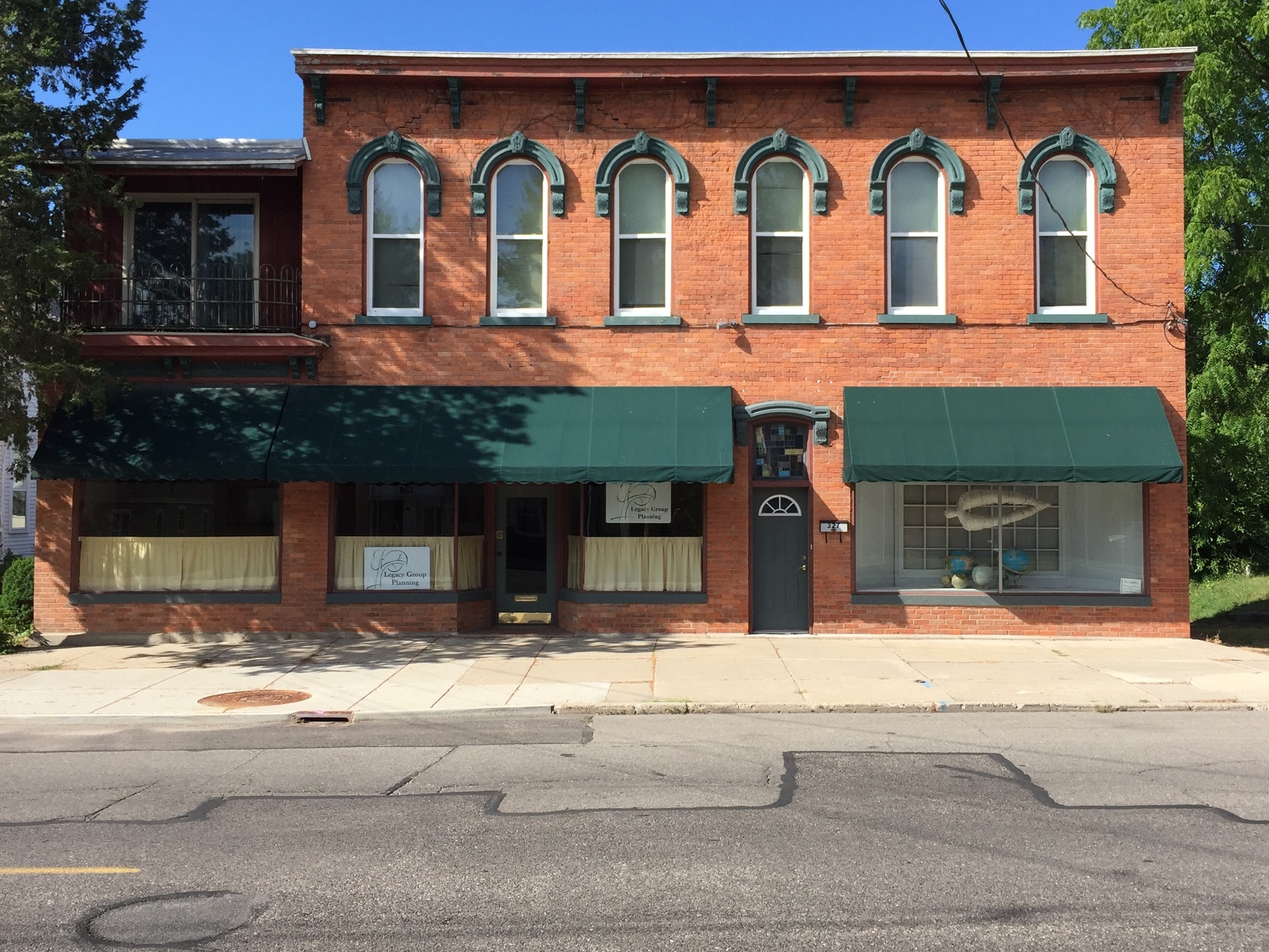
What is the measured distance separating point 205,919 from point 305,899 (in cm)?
48

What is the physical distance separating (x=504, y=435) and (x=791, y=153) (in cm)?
606

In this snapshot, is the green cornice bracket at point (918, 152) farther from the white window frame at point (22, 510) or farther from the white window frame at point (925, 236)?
A: the white window frame at point (22, 510)

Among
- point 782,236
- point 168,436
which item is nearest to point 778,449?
point 782,236

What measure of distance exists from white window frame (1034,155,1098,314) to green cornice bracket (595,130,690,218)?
5275mm

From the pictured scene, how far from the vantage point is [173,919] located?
16.5 ft

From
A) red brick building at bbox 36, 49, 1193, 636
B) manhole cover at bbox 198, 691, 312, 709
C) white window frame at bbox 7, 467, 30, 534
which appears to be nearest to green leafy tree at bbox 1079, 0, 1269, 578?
red brick building at bbox 36, 49, 1193, 636

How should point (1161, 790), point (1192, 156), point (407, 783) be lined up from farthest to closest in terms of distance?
point (1192, 156) → point (407, 783) → point (1161, 790)

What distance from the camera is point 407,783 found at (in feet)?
25.2

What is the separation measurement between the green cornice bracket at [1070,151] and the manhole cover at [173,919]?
554 inches

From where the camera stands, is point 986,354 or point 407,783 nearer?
point 407,783

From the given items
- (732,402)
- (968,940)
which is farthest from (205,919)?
(732,402)

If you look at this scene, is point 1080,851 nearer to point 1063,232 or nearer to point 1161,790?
point 1161,790

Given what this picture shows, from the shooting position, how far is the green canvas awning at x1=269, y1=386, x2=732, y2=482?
559 inches

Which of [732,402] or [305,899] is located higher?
[732,402]
